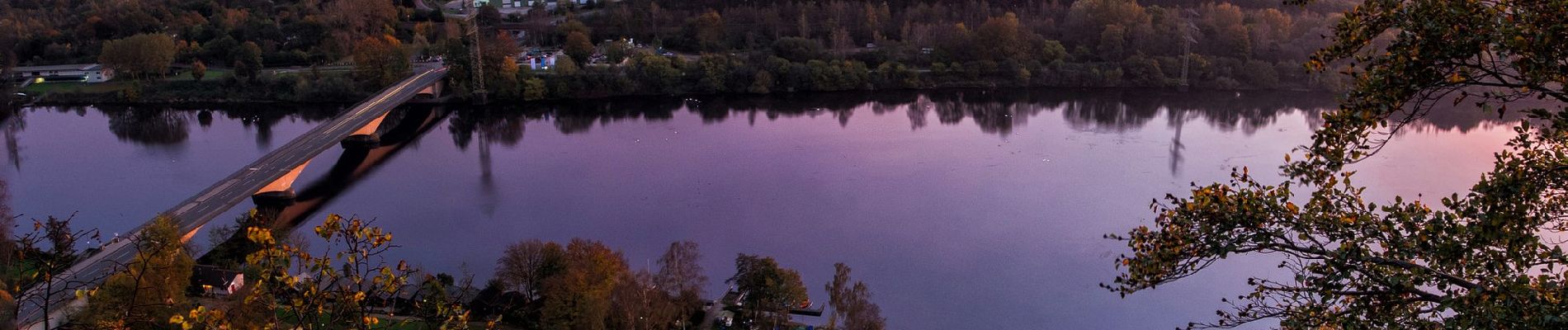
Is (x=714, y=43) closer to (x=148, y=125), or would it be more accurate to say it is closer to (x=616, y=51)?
(x=616, y=51)

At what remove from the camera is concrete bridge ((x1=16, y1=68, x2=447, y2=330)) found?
514 cm

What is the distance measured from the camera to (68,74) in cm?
1416

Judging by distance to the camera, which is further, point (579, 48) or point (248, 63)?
point (579, 48)

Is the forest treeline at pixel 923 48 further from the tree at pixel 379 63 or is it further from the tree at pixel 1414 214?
the tree at pixel 1414 214

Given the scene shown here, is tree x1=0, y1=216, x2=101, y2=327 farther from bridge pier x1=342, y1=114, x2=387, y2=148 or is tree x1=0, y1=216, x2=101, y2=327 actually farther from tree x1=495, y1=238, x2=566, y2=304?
bridge pier x1=342, y1=114, x2=387, y2=148

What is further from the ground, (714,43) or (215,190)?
(714,43)

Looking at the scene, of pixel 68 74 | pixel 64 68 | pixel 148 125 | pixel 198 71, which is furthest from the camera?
pixel 64 68

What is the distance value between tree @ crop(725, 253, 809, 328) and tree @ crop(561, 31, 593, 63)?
9492mm

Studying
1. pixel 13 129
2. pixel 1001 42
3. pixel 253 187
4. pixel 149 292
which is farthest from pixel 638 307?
pixel 13 129

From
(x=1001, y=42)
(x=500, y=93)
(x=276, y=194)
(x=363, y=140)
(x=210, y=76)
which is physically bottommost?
(x=276, y=194)

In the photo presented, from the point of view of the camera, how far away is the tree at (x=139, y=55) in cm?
1383

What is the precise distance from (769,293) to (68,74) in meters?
13.0

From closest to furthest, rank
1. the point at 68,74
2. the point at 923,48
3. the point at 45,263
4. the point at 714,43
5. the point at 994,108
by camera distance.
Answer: the point at 45,263, the point at 994,108, the point at 68,74, the point at 923,48, the point at 714,43

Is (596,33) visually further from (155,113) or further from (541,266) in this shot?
(541,266)
